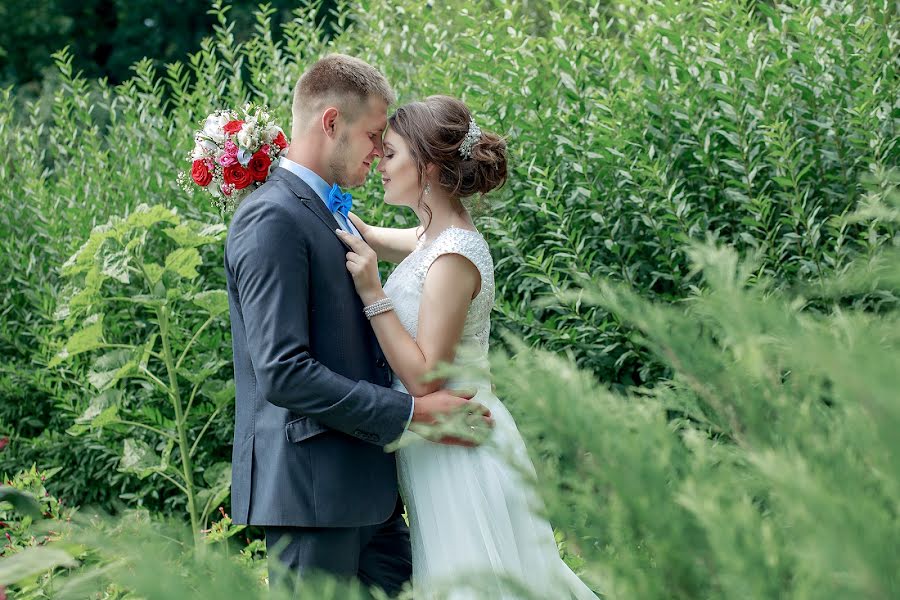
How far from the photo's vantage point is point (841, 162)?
3.86 meters

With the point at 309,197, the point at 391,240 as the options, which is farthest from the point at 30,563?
the point at 391,240

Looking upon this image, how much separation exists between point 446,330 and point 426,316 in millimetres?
77

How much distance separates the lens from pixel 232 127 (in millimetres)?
3201

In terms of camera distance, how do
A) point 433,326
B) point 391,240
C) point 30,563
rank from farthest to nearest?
point 391,240
point 433,326
point 30,563

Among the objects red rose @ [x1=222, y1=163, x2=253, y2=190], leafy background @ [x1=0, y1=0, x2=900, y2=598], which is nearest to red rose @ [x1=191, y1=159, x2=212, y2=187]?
red rose @ [x1=222, y1=163, x2=253, y2=190]

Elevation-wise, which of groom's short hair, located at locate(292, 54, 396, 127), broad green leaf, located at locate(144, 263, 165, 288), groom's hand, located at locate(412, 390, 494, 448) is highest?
groom's short hair, located at locate(292, 54, 396, 127)

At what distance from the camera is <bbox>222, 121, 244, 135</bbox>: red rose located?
3182 millimetres

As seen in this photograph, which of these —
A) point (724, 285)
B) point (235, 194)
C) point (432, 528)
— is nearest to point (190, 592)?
point (724, 285)

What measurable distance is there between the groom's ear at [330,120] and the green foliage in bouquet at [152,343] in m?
1.21

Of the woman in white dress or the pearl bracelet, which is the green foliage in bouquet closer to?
the woman in white dress

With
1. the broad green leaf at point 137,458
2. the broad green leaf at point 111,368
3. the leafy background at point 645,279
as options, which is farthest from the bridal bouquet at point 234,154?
the broad green leaf at point 137,458

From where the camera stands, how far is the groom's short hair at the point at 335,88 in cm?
302

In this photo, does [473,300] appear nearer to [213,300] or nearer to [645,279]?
[645,279]

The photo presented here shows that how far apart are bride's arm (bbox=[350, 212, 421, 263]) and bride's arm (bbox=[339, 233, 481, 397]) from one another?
636 mm
